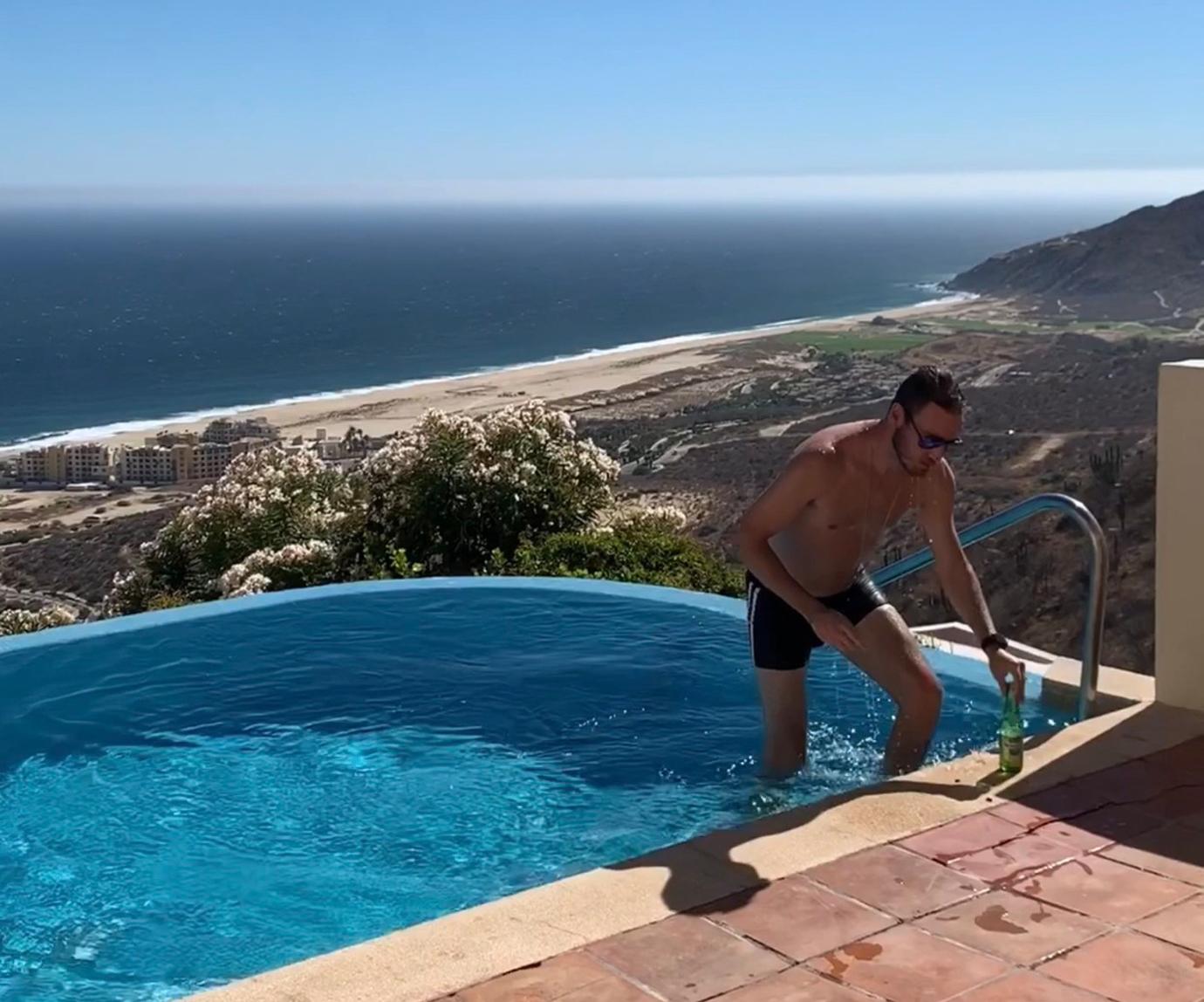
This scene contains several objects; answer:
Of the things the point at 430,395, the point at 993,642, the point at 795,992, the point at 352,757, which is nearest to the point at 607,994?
the point at 795,992

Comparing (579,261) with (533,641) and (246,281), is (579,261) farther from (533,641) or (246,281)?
(533,641)

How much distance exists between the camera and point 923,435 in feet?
14.4

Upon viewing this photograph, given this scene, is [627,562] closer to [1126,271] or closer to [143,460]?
[143,460]

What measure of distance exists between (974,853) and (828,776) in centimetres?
152

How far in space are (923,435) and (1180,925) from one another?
1.63 meters

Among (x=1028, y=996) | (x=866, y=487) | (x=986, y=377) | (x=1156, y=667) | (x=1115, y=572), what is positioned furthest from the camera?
(x=986, y=377)

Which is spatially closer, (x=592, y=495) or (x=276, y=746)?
(x=276, y=746)

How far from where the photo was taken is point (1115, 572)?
11.8 meters

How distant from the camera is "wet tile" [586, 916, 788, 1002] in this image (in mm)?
2982

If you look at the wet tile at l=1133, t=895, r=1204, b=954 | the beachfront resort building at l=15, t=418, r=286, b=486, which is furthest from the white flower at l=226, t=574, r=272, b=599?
the beachfront resort building at l=15, t=418, r=286, b=486

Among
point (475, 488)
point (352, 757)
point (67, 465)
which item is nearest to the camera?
point (352, 757)

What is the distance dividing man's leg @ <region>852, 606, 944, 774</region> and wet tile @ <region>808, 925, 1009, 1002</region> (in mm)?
1660

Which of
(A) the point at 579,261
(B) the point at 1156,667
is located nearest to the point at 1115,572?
(B) the point at 1156,667

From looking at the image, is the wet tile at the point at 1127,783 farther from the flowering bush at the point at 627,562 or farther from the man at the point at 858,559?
the flowering bush at the point at 627,562
